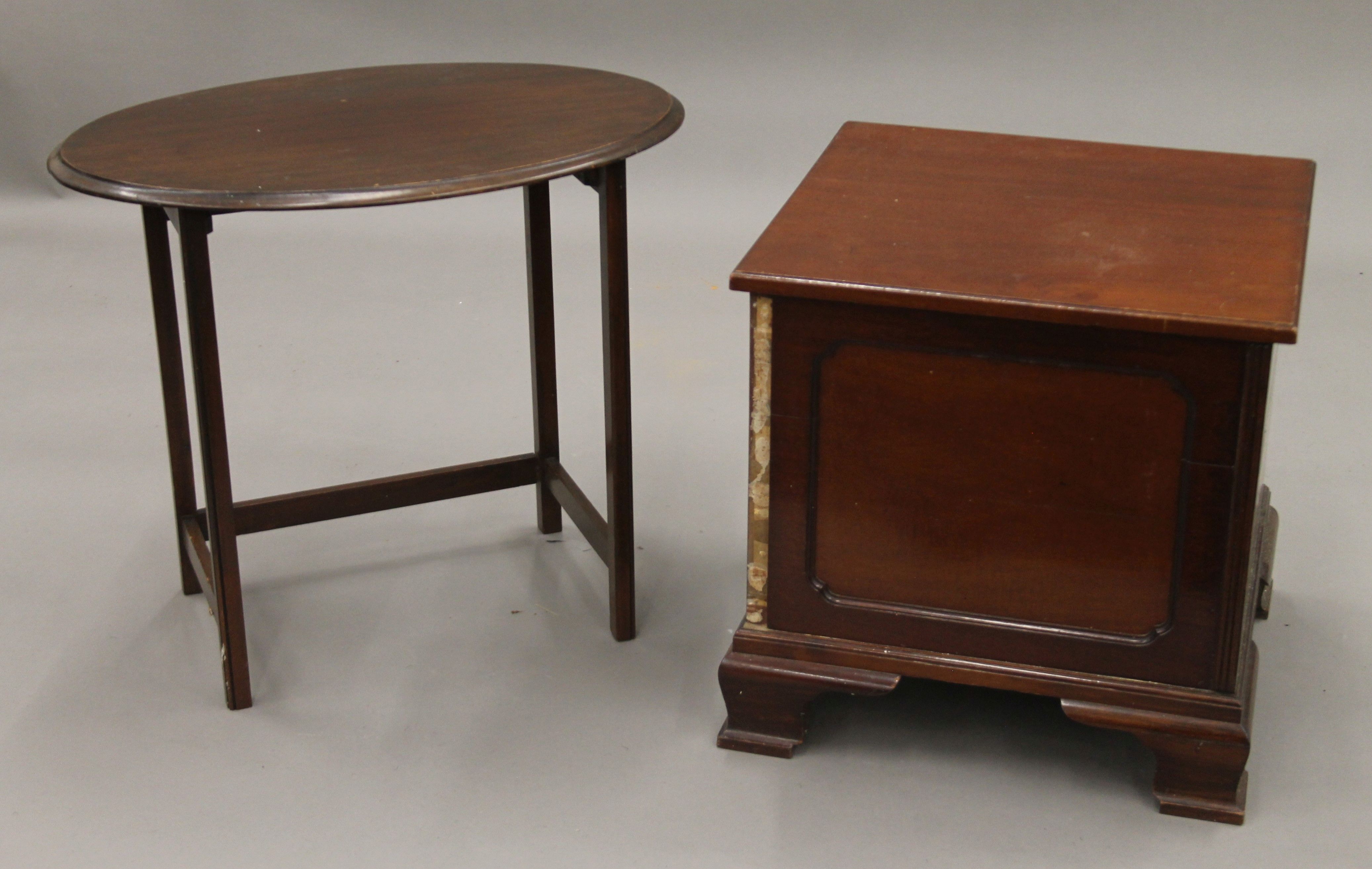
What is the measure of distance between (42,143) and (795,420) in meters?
3.67

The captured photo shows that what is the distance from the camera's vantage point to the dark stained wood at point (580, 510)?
3.04m

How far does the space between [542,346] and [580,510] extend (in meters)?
0.35

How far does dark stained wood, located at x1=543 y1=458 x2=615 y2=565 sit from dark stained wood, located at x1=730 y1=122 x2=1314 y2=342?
74cm

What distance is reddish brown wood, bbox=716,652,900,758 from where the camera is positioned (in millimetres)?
2602

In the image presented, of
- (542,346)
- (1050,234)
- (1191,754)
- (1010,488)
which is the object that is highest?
(1050,234)

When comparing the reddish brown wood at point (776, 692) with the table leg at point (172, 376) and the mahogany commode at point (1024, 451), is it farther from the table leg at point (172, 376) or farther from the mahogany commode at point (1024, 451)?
the table leg at point (172, 376)

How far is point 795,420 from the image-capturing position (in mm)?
2480

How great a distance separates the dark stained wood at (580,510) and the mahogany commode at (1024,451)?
459 millimetres

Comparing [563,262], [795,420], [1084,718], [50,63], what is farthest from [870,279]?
[50,63]

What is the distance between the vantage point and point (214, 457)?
2619mm

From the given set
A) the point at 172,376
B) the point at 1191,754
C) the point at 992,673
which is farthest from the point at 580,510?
the point at 1191,754

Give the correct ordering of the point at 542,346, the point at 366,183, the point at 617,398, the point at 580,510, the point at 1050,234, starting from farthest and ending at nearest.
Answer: the point at 542,346 → the point at 580,510 → the point at 617,398 → the point at 1050,234 → the point at 366,183

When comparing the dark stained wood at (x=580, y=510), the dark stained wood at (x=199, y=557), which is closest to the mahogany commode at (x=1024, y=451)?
the dark stained wood at (x=580, y=510)

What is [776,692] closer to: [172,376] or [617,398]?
[617,398]
